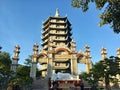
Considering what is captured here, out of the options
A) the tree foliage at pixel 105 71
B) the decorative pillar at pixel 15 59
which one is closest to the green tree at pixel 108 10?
the tree foliage at pixel 105 71

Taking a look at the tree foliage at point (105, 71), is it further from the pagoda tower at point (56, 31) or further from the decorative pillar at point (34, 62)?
the pagoda tower at point (56, 31)

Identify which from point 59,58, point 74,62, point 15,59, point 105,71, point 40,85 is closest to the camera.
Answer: point 105,71

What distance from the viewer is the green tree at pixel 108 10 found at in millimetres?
11685

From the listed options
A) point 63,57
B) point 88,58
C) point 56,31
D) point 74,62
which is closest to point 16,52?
point 63,57

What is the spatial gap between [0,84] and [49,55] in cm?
1396

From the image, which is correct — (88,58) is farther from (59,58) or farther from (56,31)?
(56,31)

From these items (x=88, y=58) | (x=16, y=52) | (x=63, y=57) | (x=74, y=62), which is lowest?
(x=74, y=62)

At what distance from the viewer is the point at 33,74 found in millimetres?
37062

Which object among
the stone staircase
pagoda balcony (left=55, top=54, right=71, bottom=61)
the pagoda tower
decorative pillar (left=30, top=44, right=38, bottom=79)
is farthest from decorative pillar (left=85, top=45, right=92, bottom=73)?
the stone staircase

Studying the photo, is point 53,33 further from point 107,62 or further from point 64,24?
point 107,62

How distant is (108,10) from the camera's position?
→ 39.6 ft

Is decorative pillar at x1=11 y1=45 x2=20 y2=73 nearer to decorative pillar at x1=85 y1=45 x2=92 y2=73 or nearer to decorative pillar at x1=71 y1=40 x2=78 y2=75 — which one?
decorative pillar at x1=71 y1=40 x2=78 y2=75

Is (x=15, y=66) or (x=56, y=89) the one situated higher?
(x=15, y=66)

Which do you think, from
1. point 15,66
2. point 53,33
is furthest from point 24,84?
point 53,33
